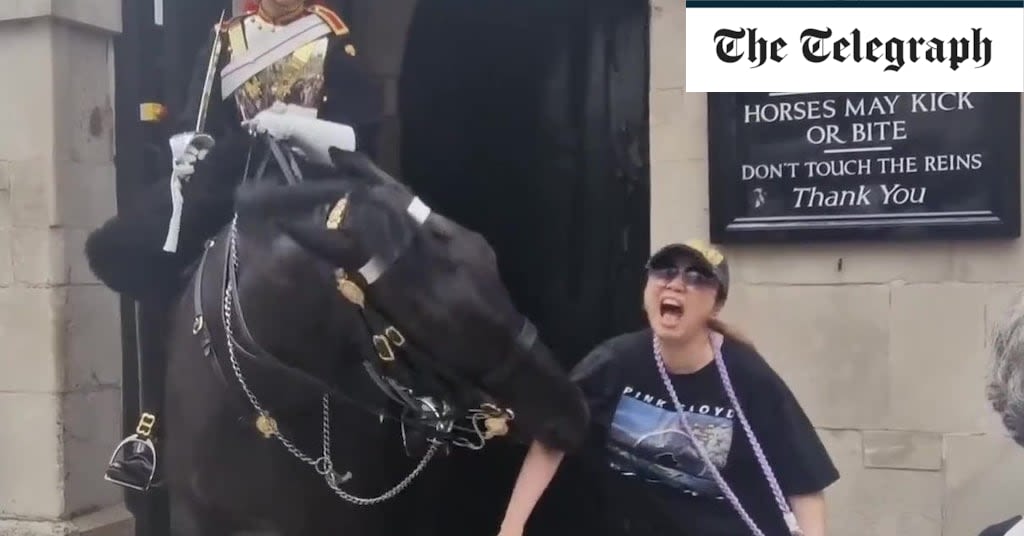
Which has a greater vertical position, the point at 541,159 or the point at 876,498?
the point at 541,159

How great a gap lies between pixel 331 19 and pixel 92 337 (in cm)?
145

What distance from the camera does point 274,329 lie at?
9.91ft

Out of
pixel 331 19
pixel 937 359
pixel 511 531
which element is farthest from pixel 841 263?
pixel 331 19

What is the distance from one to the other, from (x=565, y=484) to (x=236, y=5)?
6.30 ft

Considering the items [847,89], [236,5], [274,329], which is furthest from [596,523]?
[236,5]

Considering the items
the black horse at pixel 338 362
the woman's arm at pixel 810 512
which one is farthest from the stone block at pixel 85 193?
the woman's arm at pixel 810 512

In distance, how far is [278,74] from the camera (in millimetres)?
3631

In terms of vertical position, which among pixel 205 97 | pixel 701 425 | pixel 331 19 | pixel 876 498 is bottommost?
pixel 876 498

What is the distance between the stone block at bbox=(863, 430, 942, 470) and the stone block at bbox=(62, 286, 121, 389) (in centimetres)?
260

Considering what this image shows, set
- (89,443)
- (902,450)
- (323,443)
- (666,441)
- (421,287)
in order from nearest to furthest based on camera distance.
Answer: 1. (421,287)
2. (666,441)
3. (902,450)
4. (323,443)
5. (89,443)

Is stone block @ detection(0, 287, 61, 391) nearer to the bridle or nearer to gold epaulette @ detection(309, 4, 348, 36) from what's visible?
the bridle

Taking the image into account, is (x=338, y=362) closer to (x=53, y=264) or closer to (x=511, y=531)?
(x=511, y=531)

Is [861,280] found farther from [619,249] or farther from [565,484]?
[565,484]

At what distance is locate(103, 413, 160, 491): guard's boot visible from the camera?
3717 millimetres
